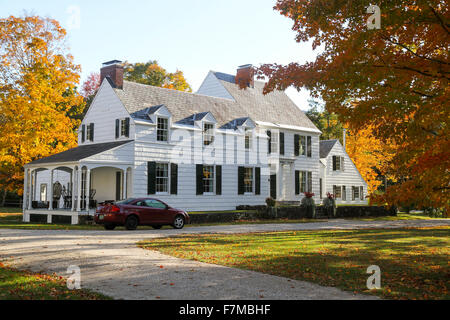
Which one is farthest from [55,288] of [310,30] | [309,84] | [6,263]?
[310,30]

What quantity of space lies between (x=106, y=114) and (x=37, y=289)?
21.2 m

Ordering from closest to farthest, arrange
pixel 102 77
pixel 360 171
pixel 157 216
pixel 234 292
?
pixel 234 292 → pixel 157 216 → pixel 102 77 → pixel 360 171

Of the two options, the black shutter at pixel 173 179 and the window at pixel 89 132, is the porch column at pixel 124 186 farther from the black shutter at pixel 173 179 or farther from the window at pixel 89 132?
the window at pixel 89 132

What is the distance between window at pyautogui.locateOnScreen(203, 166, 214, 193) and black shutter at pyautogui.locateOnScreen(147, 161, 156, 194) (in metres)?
3.95

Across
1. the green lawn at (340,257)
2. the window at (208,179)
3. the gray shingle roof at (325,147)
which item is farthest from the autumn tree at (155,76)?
the green lawn at (340,257)

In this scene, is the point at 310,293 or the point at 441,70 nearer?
the point at 310,293

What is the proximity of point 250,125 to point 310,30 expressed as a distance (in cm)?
2023

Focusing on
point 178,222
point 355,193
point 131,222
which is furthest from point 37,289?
point 355,193

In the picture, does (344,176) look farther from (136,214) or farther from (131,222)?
(131,222)

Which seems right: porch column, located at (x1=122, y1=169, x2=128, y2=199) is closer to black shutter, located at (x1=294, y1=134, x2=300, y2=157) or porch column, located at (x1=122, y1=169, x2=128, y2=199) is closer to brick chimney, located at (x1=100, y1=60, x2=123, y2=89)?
brick chimney, located at (x1=100, y1=60, x2=123, y2=89)

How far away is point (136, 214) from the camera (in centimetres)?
1927

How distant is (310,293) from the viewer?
702cm

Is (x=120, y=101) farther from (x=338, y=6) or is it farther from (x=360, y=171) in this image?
(x=360, y=171)
